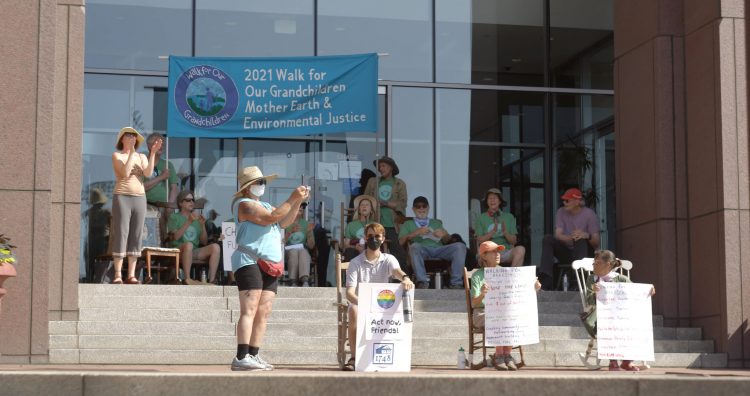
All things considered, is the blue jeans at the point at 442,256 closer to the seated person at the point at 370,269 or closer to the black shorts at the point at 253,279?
the seated person at the point at 370,269

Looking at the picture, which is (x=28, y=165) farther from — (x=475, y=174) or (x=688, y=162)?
(x=475, y=174)

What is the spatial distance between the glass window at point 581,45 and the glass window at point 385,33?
2.07 meters

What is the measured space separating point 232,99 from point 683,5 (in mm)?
6335

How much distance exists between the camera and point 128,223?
1505 cm

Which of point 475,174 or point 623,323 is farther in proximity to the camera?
point 475,174

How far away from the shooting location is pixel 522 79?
20484 millimetres

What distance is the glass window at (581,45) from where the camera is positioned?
67.8 ft

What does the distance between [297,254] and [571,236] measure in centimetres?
365

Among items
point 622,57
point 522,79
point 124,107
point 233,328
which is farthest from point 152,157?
point 522,79

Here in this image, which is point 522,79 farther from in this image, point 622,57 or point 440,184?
point 622,57

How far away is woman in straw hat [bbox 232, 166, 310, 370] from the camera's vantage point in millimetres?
10234

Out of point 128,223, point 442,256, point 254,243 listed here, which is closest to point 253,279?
point 254,243

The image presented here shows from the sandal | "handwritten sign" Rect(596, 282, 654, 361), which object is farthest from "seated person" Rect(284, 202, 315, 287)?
"handwritten sign" Rect(596, 282, 654, 361)

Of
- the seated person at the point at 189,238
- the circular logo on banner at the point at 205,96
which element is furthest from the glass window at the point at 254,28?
the seated person at the point at 189,238
